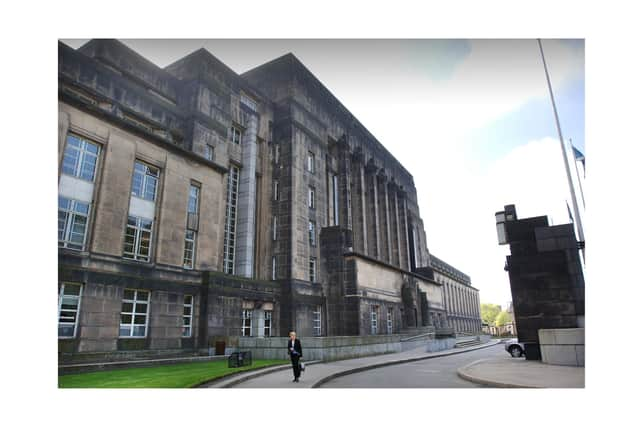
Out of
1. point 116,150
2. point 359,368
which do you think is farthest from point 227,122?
point 359,368

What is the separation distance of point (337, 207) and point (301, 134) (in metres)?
9.86

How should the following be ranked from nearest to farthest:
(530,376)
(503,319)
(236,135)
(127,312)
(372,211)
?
(530,376) → (127,312) → (236,135) → (372,211) → (503,319)

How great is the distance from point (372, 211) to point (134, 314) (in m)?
34.3

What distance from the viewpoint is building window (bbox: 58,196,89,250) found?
1761 cm

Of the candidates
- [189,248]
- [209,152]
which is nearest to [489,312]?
[209,152]

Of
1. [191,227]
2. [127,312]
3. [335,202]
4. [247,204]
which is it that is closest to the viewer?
[127,312]

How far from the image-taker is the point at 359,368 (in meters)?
17.6

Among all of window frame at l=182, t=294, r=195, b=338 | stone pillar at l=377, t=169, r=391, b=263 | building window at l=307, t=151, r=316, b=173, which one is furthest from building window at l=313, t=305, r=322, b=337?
stone pillar at l=377, t=169, r=391, b=263

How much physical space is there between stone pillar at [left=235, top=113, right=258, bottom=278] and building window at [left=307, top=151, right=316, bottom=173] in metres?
5.53

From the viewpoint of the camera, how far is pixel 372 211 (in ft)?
161

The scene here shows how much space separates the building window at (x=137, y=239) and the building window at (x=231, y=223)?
8610 millimetres

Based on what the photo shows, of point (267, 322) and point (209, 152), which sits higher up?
point (209, 152)

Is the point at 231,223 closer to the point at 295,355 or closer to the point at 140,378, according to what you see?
the point at 140,378
